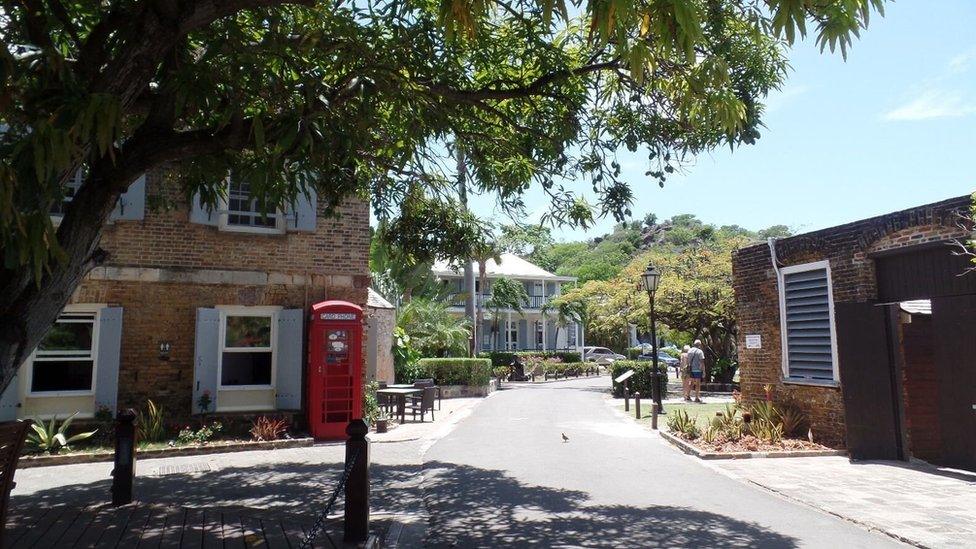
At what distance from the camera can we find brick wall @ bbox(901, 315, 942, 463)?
10.5 metres

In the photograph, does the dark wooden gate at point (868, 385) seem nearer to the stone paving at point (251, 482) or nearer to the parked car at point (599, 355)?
the stone paving at point (251, 482)

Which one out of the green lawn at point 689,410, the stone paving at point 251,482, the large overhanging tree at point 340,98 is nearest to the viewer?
the large overhanging tree at point 340,98

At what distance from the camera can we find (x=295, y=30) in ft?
29.0

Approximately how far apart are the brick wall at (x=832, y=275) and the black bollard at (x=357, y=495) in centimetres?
852

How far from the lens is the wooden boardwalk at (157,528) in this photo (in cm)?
592

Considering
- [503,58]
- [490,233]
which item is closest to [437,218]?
[490,233]

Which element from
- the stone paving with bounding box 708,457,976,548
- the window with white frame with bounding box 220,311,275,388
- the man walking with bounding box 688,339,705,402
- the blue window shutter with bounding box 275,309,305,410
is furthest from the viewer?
the man walking with bounding box 688,339,705,402

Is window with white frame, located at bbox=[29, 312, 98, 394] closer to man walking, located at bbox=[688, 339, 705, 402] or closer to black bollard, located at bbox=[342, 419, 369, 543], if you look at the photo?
black bollard, located at bbox=[342, 419, 369, 543]

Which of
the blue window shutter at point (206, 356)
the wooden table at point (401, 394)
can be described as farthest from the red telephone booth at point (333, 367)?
the wooden table at point (401, 394)

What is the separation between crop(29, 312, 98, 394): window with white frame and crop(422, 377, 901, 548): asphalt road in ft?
21.5

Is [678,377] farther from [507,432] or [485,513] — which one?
[485,513]

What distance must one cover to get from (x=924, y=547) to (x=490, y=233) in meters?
8.54

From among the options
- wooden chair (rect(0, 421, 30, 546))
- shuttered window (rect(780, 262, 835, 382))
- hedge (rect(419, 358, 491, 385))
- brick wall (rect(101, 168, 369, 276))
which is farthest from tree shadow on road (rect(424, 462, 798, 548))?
hedge (rect(419, 358, 491, 385))

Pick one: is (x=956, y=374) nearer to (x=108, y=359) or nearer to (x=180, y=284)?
(x=180, y=284)
